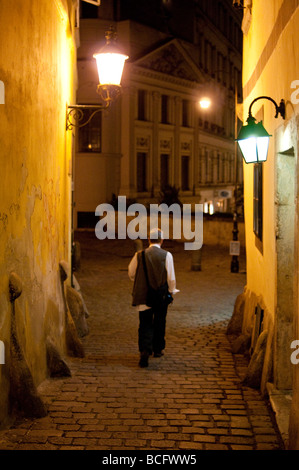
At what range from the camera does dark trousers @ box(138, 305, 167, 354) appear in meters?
8.32

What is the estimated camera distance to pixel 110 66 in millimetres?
9125

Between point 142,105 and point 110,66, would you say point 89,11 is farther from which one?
point 110,66

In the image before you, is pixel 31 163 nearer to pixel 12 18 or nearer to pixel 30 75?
pixel 30 75

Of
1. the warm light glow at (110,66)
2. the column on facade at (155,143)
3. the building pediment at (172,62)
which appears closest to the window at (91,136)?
the building pediment at (172,62)

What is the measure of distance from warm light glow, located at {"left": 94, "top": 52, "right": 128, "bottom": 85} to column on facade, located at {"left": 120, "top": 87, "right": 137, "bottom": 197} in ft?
87.7

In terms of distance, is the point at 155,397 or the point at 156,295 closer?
the point at 155,397

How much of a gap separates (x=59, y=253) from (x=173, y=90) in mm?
32934

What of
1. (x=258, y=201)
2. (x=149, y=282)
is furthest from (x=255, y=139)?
(x=149, y=282)

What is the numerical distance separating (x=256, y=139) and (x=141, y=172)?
3158 centimetres

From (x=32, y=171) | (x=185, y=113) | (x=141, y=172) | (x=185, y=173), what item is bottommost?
(x=32, y=171)

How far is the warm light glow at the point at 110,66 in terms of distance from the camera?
358 inches

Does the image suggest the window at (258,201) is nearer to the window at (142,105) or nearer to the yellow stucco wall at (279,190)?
the yellow stucco wall at (279,190)

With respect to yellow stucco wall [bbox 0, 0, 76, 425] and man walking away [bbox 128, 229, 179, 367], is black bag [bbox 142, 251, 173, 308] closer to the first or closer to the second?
man walking away [bbox 128, 229, 179, 367]

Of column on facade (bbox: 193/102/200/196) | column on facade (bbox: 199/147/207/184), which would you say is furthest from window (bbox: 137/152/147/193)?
column on facade (bbox: 199/147/207/184)
